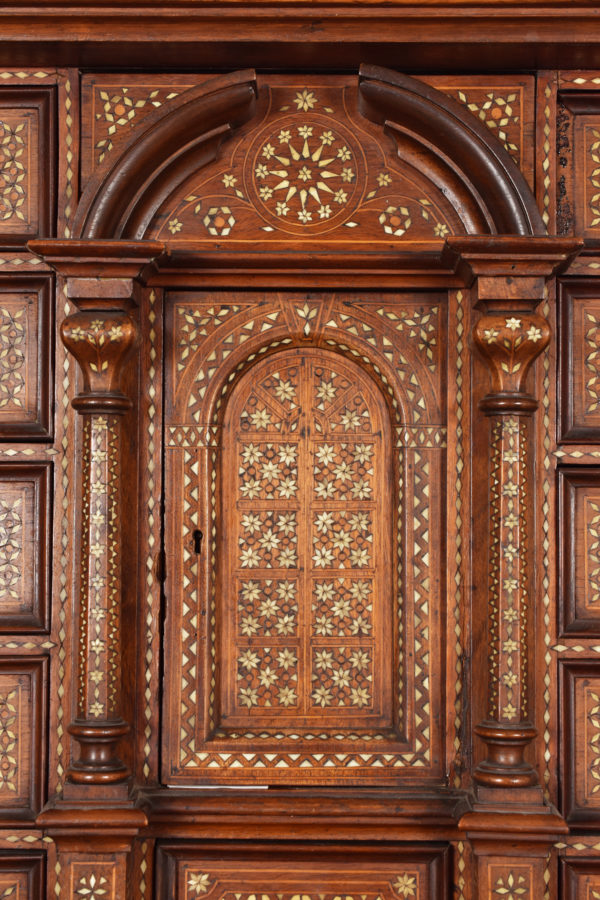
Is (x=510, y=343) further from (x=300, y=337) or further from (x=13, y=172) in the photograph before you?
(x=13, y=172)

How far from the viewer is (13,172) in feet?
9.03

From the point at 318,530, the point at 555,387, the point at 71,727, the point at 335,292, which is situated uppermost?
the point at 335,292

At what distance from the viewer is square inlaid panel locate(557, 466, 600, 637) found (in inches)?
107

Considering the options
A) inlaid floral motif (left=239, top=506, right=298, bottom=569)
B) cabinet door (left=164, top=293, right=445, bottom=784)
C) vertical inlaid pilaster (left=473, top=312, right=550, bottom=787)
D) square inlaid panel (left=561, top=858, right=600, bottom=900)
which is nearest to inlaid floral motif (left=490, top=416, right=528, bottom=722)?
vertical inlaid pilaster (left=473, top=312, right=550, bottom=787)

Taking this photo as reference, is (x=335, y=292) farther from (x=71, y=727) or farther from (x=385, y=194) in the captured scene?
(x=71, y=727)

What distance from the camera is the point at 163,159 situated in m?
2.69

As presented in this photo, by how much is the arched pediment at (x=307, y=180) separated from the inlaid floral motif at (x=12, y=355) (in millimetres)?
416

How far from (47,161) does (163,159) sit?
0.36 metres

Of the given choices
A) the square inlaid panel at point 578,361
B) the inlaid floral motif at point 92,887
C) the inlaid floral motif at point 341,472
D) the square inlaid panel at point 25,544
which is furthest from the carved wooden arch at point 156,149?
the inlaid floral motif at point 92,887

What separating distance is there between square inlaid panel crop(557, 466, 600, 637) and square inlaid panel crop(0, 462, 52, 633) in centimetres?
152

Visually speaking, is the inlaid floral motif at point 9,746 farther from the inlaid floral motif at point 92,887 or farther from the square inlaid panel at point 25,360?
the square inlaid panel at point 25,360

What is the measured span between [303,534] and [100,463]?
65 cm

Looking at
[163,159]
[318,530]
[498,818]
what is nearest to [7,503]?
[318,530]

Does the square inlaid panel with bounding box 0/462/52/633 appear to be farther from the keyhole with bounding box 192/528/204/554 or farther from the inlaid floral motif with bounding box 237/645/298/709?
the inlaid floral motif with bounding box 237/645/298/709
